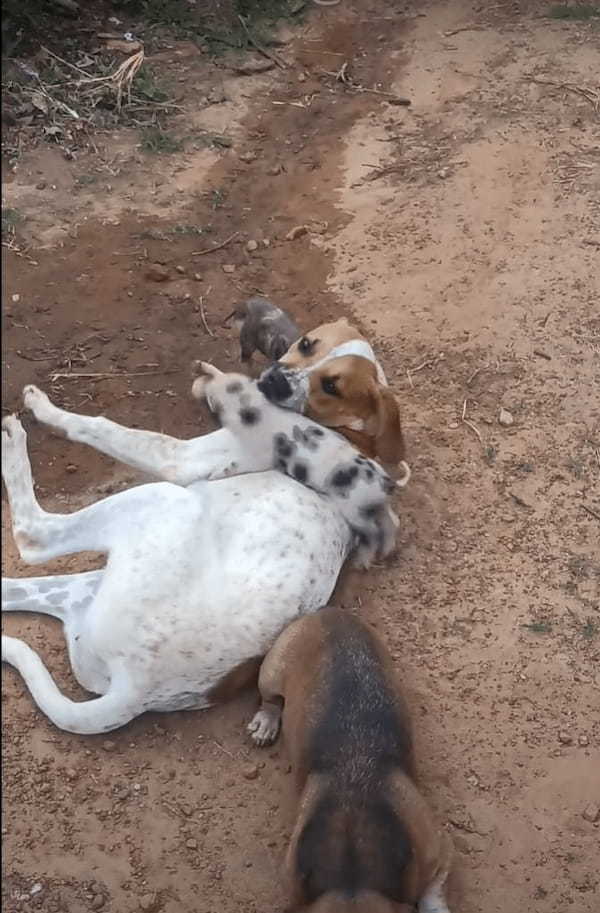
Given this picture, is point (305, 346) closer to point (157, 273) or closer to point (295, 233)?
point (157, 273)

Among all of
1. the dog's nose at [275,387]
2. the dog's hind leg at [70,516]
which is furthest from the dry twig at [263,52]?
the dog's hind leg at [70,516]

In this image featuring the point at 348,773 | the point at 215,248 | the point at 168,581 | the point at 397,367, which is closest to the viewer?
the point at 348,773

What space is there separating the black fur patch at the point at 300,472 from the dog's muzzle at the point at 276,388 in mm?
401

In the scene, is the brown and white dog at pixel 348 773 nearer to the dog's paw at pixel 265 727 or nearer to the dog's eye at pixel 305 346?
the dog's paw at pixel 265 727

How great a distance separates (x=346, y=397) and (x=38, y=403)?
5.47ft

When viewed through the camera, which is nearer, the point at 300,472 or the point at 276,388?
the point at 300,472

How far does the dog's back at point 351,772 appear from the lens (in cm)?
378

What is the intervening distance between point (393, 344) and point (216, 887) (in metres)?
3.70

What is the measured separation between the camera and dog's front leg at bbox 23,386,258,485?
210 inches

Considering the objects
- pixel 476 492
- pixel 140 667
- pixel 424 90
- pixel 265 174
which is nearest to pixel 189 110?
pixel 265 174

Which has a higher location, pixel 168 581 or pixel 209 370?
pixel 168 581

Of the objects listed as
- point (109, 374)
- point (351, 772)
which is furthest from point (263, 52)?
point (351, 772)

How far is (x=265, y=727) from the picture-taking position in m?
4.77

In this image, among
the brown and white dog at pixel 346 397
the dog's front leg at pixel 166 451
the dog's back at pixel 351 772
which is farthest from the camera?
the brown and white dog at pixel 346 397
